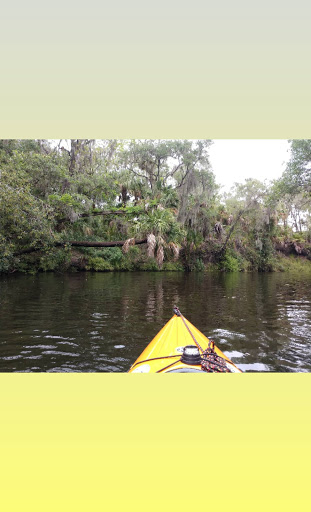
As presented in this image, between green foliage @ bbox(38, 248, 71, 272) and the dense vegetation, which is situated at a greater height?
the dense vegetation

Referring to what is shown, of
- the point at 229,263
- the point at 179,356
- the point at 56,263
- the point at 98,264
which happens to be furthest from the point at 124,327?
the point at 229,263

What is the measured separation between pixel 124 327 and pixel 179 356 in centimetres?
308

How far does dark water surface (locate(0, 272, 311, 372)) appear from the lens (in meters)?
4.51

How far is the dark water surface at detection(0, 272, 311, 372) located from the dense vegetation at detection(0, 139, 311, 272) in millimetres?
4004

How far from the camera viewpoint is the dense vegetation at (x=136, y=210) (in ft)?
42.1

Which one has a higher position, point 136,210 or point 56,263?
point 136,210

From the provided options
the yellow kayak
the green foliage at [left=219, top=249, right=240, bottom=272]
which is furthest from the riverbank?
the yellow kayak

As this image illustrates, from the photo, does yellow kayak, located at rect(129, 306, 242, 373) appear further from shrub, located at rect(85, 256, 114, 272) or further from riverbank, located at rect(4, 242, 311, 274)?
shrub, located at rect(85, 256, 114, 272)

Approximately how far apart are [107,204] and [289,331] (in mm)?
14608

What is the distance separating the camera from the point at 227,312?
27.2 feet

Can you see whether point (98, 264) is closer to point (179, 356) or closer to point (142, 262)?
point (142, 262)

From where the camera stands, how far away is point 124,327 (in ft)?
21.4

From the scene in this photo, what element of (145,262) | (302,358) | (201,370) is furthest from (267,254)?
(201,370)

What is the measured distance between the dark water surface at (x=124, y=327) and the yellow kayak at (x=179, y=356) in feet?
1.89
